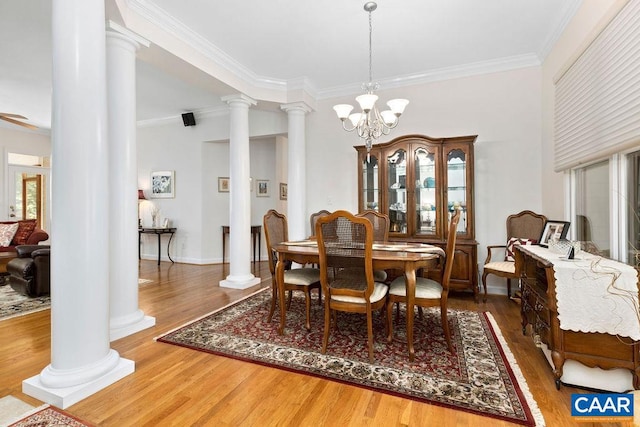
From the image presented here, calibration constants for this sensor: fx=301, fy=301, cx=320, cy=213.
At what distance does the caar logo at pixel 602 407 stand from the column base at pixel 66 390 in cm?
260

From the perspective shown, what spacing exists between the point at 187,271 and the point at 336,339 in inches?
149

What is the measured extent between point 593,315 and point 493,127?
2.84 m

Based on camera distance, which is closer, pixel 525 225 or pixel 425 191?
pixel 525 225

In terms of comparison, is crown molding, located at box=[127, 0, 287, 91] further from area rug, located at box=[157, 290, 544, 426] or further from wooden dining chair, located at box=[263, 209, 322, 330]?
area rug, located at box=[157, 290, 544, 426]

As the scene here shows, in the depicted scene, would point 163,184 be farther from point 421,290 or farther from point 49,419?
point 421,290

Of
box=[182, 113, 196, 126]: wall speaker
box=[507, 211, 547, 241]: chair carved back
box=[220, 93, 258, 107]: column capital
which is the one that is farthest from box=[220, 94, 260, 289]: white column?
box=[507, 211, 547, 241]: chair carved back

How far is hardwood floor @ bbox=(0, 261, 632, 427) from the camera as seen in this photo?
1.54m

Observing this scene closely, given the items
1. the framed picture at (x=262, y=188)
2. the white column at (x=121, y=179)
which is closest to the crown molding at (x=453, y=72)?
the framed picture at (x=262, y=188)

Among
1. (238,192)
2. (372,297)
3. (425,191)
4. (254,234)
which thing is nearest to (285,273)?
(372,297)

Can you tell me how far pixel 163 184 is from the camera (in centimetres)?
638

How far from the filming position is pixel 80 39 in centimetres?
175

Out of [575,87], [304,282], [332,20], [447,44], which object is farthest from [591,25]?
[304,282]

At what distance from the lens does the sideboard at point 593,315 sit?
1.60m

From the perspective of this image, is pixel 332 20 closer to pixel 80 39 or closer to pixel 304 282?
pixel 80 39
